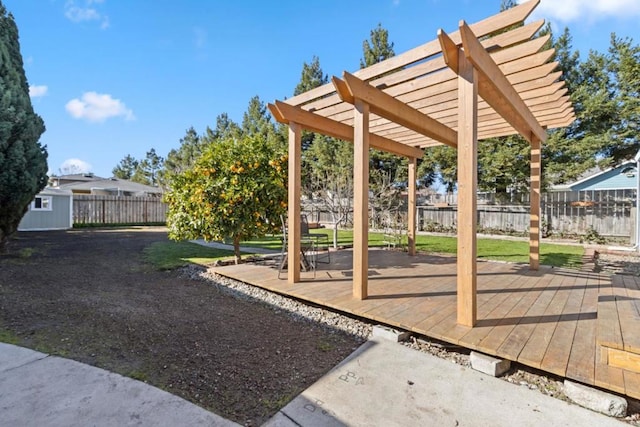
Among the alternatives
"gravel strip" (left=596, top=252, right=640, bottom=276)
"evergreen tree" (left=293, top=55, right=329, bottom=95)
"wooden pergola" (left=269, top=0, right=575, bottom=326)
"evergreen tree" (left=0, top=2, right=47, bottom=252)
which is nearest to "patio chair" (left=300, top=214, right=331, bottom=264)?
"wooden pergola" (left=269, top=0, right=575, bottom=326)

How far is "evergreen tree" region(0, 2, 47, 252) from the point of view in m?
7.15

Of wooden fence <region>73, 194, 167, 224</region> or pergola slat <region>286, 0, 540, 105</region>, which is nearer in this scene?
pergola slat <region>286, 0, 540, 105</region>

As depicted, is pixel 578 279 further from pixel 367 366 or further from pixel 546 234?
pixel 546 234

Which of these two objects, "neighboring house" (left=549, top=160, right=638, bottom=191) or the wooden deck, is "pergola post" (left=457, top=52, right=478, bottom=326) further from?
"neighboring house" (left=549, top=160, right=638, bottom=191)

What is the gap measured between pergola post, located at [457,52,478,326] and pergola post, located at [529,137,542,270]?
11.1ft

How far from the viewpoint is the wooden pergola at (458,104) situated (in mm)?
2852

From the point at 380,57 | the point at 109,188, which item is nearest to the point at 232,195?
the point at 380,57

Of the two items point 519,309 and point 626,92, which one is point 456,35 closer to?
point 519,309

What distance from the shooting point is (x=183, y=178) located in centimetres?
615

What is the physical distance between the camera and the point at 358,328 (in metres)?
3.43

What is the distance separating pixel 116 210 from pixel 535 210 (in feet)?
62.2

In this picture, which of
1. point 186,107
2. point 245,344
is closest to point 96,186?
point 186,107

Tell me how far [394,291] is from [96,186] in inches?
996

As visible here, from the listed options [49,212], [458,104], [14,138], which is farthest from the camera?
[49,212]
